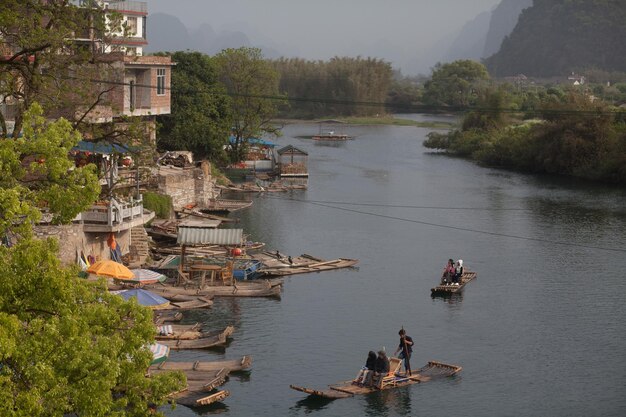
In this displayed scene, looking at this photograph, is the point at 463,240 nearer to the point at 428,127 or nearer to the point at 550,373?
the point at 550,373

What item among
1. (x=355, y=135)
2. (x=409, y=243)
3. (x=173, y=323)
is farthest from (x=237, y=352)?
(x=355, y=135)

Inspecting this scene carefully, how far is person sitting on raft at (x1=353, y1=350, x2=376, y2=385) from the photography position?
30719 millimetres

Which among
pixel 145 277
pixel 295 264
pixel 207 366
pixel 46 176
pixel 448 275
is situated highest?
pixel 46 176

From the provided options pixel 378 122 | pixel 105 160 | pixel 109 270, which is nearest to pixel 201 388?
pixel 109 270

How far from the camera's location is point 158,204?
178 feet

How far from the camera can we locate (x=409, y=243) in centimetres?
5616

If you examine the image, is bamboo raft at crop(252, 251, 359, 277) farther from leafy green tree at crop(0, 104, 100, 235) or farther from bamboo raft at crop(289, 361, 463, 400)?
leafy green tree at crop(0, 104, 100, 235)

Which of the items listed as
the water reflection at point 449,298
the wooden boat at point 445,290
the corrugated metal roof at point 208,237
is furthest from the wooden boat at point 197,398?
the wooden boat at point 445,290

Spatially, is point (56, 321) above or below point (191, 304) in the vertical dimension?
above

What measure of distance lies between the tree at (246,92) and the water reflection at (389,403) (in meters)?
53.7

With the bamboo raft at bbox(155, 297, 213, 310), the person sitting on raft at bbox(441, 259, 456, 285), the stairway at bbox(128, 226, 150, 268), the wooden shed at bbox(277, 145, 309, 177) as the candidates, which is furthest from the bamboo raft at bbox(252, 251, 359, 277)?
the wooden shed at bbox(277, 145, 309, 177)

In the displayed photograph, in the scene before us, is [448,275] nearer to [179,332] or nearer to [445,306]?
[445,306]

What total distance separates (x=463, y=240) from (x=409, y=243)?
296cm

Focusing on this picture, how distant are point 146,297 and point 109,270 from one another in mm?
2727
